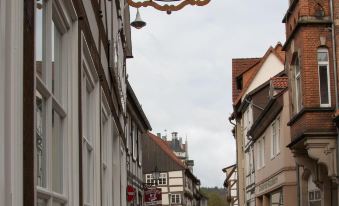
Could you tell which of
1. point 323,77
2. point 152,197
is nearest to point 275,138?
point 152,197

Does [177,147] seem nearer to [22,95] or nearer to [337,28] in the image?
[337,28]

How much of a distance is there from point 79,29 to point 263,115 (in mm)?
26266

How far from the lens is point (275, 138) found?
95.0ft

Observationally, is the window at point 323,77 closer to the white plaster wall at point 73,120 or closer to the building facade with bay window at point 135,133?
the building facade with bay window at point 135,133

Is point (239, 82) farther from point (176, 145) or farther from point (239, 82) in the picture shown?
point (176, 145)

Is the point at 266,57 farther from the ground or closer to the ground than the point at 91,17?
farther from the ground

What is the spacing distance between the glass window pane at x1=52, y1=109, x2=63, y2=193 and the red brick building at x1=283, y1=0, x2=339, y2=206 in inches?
633

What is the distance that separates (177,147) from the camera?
11231cm

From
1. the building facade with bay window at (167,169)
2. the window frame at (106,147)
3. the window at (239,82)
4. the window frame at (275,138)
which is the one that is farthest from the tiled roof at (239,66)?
the window frame at (106,147)

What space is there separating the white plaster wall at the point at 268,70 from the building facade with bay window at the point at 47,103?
111ft

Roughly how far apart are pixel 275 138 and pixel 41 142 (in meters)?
25.9

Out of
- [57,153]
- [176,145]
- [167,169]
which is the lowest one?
[57,153]
